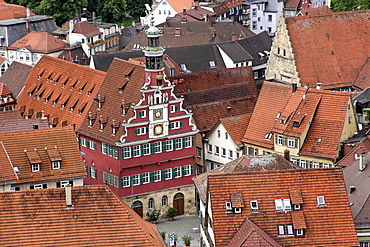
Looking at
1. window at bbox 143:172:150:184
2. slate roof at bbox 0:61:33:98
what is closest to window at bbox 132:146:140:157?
window at bbox 143:172:150:184

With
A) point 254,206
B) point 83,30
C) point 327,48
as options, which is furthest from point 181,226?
point 83,30

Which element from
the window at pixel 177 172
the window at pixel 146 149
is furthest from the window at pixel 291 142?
the window at pixel 146 149

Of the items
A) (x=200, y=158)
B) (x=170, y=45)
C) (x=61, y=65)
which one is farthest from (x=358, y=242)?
(x=170, y=45)

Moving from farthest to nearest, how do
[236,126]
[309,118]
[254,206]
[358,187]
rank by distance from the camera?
[236,126]
[309,118]
[358,187]
[254,206]

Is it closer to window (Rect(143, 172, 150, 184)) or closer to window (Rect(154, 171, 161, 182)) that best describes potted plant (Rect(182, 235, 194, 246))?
window (Rect(143, 172, 150, 184))

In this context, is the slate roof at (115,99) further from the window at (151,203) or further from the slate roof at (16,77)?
the slate roof at (16,77)

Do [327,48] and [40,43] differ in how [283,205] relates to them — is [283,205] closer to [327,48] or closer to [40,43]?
[327,48]
